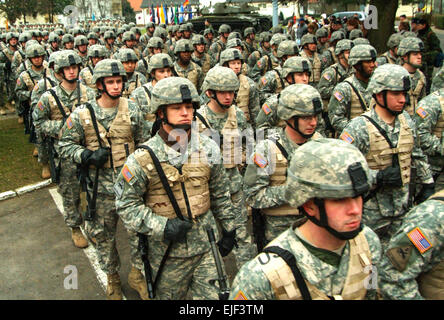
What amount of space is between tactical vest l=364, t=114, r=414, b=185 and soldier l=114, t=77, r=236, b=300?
1570 millimetres

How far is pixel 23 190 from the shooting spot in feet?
28.9

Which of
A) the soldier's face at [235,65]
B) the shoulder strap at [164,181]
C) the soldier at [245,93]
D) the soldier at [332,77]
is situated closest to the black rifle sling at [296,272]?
the shoulder strap at [164,181]

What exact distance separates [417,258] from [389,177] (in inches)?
69.3

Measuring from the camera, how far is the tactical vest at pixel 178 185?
3816mm

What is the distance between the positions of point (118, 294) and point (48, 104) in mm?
3052

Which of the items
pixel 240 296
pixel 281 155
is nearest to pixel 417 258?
pixel 240 296

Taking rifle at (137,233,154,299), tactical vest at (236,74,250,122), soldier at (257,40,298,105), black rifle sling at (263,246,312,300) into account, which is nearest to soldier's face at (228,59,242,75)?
tactical vest at (236,74,250,122)

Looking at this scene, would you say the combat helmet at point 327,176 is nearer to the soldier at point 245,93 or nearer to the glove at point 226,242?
the glove at point 226,242

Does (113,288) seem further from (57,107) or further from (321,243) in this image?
(321,243)

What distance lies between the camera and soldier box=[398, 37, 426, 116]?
289 inches
